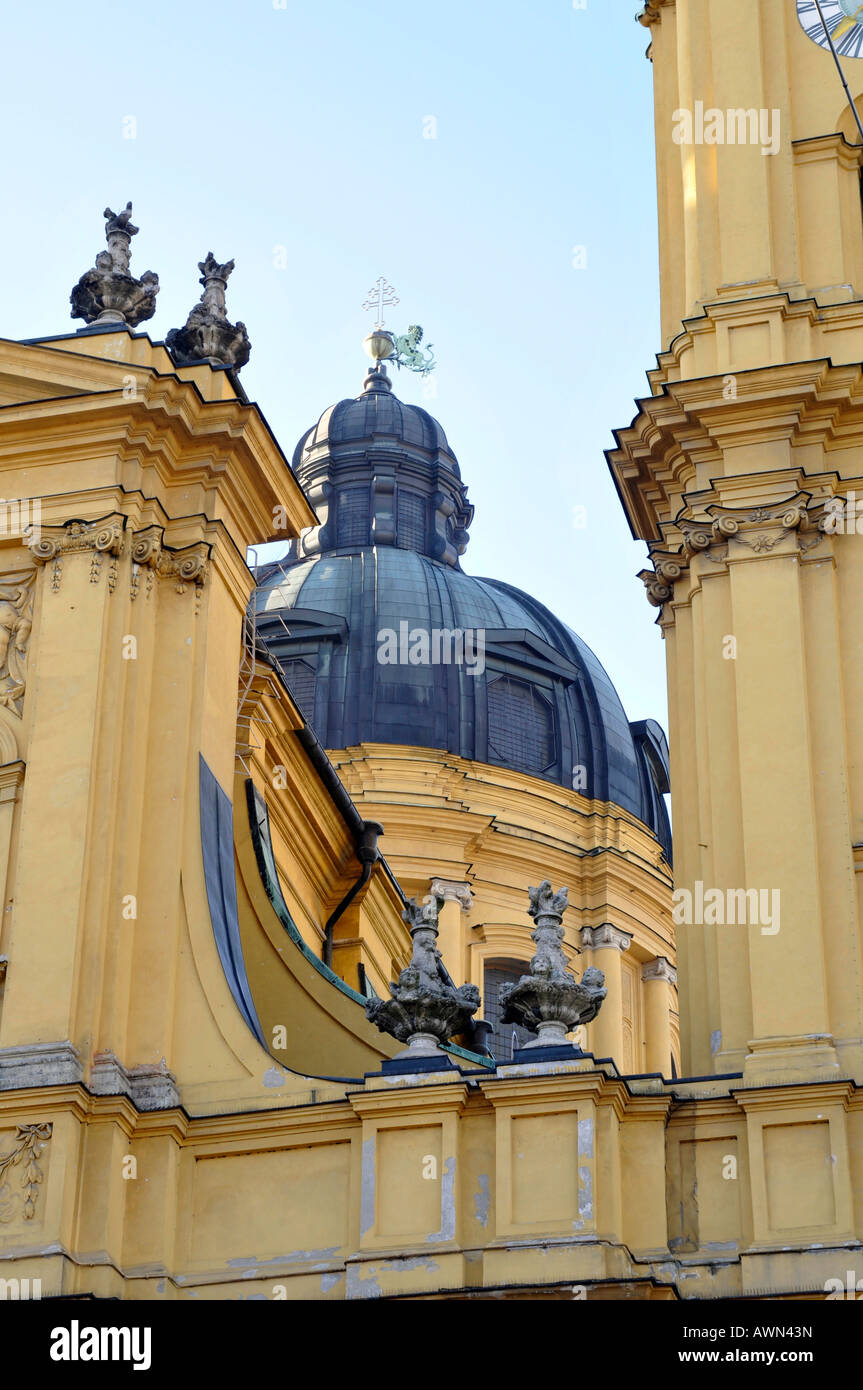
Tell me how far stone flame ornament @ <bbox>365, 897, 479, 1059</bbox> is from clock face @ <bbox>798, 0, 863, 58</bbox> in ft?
29.2

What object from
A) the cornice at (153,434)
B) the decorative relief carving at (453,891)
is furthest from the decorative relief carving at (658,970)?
the cornice at (153,434)

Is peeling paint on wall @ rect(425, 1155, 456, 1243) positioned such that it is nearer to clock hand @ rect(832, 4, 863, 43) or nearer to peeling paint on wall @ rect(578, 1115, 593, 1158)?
peeling paint on wall @ rect(578, 1115, 593, 1158)

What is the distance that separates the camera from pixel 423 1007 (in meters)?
15.5

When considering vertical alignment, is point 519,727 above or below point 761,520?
above

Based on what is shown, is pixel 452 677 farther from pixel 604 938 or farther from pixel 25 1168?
pixel 25 1168

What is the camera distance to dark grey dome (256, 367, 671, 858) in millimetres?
33062

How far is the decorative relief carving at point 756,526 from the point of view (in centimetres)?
1744

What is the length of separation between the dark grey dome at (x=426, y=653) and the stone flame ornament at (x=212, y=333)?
536 inches

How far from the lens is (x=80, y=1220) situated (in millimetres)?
14781

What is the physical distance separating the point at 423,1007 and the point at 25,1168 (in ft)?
8.79

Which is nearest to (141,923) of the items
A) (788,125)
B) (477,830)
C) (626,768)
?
(788,125)

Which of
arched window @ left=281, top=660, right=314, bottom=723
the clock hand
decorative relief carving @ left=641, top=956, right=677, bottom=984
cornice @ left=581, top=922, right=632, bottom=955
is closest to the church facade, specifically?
the clock hand

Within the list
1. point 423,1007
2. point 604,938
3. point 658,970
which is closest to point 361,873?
point 423,1007
